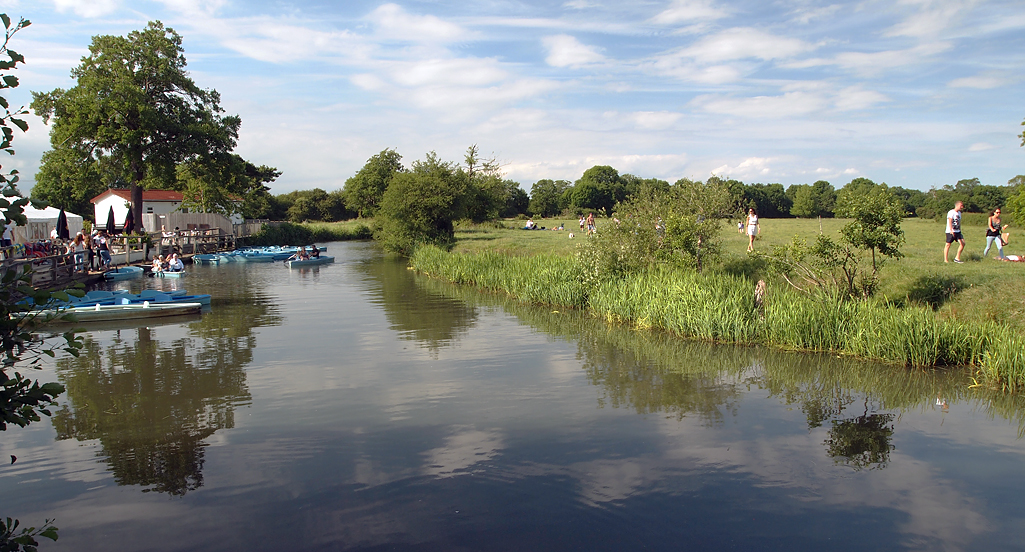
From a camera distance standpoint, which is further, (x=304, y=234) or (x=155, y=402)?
(x=304, y=234)

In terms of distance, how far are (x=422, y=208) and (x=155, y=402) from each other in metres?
29.5

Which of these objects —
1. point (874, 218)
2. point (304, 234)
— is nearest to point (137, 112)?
point (304, 234)

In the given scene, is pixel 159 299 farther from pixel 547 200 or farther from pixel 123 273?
pixel 547 200

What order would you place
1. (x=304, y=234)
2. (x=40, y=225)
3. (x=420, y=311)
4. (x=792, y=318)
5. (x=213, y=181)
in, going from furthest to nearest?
(x=304, y=234)
(x=213, y=181)
(x=40, y=225)
(x=420, y=311)
(x=792, y=318)

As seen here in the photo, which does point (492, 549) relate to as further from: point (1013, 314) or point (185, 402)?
point (1013, 314)

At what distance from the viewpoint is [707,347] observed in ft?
45.2

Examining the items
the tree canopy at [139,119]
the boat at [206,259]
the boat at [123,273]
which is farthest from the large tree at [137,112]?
the boat at [123,273]

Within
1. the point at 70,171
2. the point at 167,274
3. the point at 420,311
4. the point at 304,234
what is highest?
the point at 70,171

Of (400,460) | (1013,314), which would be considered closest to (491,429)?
(400,460)

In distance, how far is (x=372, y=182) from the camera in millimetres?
63750

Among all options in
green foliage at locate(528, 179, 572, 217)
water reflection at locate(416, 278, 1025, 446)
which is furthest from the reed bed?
green foliage at locate(528, 179, 572, 217)

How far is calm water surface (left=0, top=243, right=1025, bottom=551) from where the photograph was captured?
20.1 ft

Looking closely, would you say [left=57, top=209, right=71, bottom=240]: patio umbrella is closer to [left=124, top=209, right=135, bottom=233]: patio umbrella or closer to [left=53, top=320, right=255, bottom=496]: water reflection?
[left=124, top=209, right=135, bottom=233]: patio umbrella

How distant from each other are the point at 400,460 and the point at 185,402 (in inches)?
177
